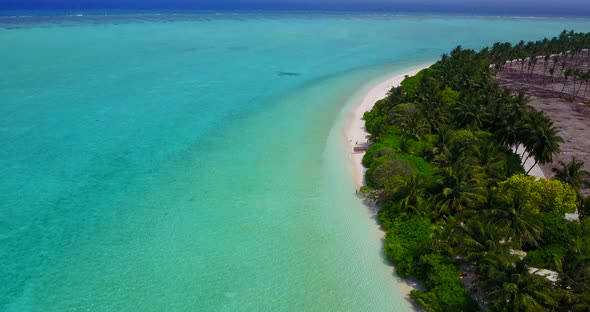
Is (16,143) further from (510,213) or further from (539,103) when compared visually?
(539,103)

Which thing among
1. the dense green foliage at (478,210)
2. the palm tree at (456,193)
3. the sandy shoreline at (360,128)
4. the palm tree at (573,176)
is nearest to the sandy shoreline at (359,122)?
the sandy shoreline at (360,128)

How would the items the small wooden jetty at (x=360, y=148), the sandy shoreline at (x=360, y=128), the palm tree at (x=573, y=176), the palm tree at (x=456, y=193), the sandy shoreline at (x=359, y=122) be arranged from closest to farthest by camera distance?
the palm tree at (x=456, y=193)
the sandy shoreline at (x=360, y=128)
the palm tree at (x=573, y=176)
the sandy shoreline at (x=359, y=122)
the small wooden jetty at (x=360, y=148)

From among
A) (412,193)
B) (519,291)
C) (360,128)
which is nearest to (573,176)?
(412,193)

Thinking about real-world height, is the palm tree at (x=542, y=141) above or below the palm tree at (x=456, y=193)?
above

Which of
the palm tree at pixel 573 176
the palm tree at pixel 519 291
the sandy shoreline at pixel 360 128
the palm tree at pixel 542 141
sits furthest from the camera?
the palm tree at pixel 542 141

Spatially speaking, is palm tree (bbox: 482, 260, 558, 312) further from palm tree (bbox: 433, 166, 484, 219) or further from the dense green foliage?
palm tree (bbox: 433, 166, 484, 219)

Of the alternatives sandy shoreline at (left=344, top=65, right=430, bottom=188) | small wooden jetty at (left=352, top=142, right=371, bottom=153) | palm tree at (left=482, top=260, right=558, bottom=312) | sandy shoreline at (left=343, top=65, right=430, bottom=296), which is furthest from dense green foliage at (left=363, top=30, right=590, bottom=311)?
sandy shoreline at (left=344, top=65, right=430, bottom=188)

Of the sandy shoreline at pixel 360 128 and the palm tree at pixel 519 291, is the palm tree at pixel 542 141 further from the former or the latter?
the palm tree at pixel 519 291

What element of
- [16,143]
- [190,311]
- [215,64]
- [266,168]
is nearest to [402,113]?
[266,168]
